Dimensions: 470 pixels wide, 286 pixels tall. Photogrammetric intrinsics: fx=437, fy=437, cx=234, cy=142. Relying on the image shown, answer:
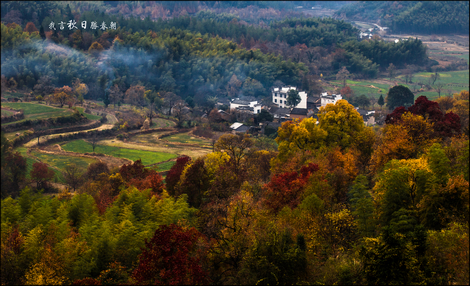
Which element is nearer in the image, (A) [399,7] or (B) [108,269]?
(B) [108,269]

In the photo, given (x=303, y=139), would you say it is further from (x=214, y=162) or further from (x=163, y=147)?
(x=163, y=147)

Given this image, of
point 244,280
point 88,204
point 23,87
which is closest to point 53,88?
point 23,87

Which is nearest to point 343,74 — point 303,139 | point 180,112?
point 180,112

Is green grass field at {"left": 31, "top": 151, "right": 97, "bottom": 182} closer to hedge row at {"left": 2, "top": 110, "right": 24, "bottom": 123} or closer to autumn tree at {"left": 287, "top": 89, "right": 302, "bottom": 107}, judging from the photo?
hedge row at {"left": 2, "top": 110, "right": 24, "bottom": 123}

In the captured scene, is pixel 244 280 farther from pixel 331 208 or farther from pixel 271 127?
pixel 271 127

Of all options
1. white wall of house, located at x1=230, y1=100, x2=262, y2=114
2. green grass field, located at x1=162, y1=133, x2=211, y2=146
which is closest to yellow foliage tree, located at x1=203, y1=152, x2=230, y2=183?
green grass field, located at x1=162, y1=133, x2=211, y2=146

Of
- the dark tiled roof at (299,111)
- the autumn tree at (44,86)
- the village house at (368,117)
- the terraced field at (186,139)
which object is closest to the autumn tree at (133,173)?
the terraced field at (186,139)
